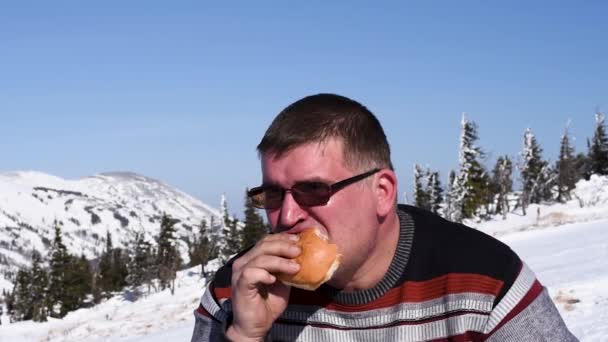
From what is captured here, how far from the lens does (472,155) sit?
7212 centimetres

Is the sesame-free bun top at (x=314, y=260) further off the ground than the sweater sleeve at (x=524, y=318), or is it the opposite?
the sesame-free bun top at (x=314, y=260)

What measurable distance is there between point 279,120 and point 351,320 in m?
1.11

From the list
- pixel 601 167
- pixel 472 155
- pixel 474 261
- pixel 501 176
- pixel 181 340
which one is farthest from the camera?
pixel 601 167

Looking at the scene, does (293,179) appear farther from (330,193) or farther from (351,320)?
(351,320)

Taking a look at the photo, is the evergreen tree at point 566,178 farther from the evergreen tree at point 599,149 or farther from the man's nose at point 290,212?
the man's nose at point 290,212

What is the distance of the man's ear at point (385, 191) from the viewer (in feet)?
10.8

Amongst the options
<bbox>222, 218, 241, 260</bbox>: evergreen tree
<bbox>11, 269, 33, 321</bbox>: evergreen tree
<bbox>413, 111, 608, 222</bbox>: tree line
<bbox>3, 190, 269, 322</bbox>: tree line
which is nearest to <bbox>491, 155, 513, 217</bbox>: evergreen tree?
<bbox>413, 111, 608, 222</bbox>: tree line

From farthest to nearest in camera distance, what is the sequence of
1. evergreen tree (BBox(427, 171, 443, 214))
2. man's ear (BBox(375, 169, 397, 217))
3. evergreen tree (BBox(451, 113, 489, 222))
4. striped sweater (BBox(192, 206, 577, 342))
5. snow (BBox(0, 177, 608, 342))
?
evergreen tree (BBox(427, 171, 443, 214)) < evergreen tree (BBox(451, 113, 489, 222)) < snow (BBox(0, 177, 608, 342)) < man's ear (BBox(375, 169, 397, 217)) < striped sweater (BBox(192, 206, 577, 342))

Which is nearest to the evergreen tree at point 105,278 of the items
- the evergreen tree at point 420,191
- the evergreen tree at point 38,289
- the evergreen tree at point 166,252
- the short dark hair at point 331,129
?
the evergreen tree at point 38,289

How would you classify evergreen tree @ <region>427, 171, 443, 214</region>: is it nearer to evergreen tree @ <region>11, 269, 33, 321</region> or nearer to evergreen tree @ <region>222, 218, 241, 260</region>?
evergreen tree @ <region>222, 218, 241, 260</region>

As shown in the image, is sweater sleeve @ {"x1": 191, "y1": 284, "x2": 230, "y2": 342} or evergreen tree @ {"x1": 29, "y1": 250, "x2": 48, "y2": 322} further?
evergreen tree @ {"x1": 29, "y1": 250, "x2": 48, "y2": 322}

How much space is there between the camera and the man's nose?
10.3 feet

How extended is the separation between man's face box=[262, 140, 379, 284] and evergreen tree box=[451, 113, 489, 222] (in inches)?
2748

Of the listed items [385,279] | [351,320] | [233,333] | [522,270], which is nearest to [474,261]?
[522,270]
